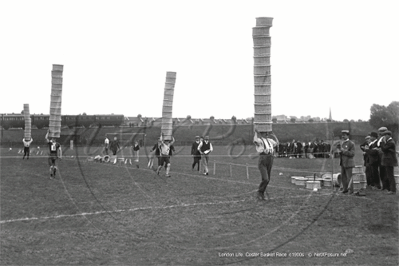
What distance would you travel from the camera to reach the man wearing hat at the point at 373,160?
1608 centimetres

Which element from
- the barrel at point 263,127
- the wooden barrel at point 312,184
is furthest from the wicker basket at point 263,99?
the wooden barrel at point 312,184

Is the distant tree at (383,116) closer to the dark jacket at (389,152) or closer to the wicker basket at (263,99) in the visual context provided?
the dark jacket at (389,152)

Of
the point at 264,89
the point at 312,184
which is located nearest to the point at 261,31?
the point at 264,89

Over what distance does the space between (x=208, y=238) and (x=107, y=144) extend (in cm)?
2490

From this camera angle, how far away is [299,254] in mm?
9688

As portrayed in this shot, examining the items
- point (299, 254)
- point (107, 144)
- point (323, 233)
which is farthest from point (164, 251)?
point (107, 144)

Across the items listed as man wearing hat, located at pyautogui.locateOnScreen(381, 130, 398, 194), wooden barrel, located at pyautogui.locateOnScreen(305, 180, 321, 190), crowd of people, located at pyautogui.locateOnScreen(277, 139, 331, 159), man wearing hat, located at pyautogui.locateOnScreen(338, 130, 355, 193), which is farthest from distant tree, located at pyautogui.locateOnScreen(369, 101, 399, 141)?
man wearing hat, located at pyautogui.locateOnScreen(338, 130, 355, 193)

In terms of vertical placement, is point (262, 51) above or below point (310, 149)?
above

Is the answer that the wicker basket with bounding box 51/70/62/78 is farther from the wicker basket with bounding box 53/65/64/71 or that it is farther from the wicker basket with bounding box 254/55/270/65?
the wicker basket with bounding box 254/55/270/65

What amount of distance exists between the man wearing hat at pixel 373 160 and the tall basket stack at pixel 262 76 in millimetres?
4920

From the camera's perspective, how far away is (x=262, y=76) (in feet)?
42.4

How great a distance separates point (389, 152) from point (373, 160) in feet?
4.37

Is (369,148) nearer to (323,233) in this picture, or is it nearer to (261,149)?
(261,149)

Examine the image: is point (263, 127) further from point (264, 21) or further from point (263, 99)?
point (264, 21)
